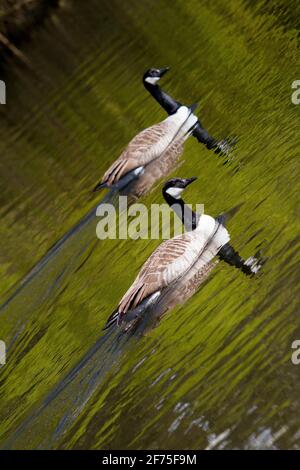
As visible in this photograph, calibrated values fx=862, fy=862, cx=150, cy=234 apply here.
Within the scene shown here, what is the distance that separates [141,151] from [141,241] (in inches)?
20.5

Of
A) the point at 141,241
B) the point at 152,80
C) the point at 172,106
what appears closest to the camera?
the point at 141,241

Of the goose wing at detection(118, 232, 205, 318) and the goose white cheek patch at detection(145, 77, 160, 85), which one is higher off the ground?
the goose white cheek patch at detection(145, 77, 160, 85)

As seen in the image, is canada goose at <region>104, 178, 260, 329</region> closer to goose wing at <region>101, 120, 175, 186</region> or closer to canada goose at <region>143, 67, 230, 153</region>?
canada goose at <region>143, 67, 230, 153</region>

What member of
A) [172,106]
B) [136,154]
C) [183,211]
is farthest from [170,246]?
[172,106]

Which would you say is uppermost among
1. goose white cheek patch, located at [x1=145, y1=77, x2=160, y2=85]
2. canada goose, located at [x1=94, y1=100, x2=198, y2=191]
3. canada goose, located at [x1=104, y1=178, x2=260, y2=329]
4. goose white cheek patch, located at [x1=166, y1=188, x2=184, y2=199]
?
goose white cheek patch, located at [x1=145, y1=77, x2=160, y2=85]

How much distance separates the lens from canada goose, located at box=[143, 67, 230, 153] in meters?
3.28

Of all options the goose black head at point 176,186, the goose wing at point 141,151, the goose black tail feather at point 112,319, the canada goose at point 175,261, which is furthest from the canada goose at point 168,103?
the goose black tail feather at point 112,319

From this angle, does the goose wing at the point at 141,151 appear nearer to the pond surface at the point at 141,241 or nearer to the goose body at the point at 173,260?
the pond surface at the point at 141,241

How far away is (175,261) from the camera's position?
104 inches

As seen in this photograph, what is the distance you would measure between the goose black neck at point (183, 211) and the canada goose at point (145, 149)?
17.5 inches

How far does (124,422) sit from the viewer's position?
221 cm

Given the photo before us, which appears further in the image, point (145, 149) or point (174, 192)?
point (145, 149)

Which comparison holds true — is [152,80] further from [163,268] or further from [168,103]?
[163,268]

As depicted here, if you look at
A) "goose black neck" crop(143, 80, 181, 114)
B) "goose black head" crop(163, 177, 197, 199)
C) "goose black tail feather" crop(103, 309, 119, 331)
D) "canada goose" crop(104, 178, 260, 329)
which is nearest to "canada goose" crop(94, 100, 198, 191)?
"goose black neck" crop(143, 80, 181, 114)
